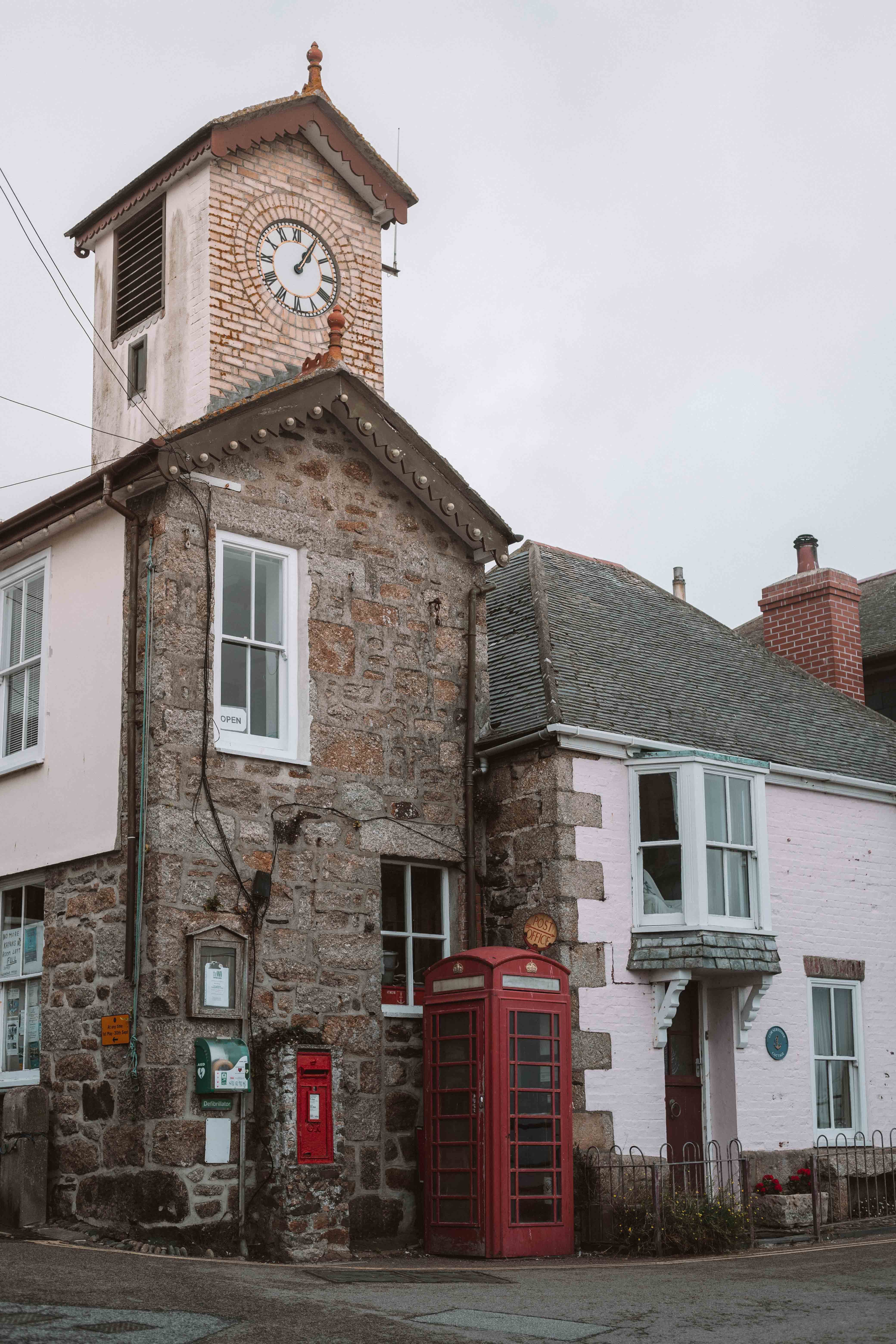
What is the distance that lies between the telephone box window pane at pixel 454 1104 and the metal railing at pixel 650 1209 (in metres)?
1.34

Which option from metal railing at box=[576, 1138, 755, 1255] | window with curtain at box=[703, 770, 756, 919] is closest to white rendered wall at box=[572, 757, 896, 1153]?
metal railing at box=[576, 1138, 755, 1255]

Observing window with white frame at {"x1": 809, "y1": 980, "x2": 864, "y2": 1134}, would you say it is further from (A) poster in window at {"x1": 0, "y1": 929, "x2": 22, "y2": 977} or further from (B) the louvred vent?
(B) the louvred vent

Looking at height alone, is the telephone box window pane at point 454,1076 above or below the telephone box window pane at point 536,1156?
above

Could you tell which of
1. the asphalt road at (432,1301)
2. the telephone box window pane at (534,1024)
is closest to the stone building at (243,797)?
the asphalt road at (432,1301)

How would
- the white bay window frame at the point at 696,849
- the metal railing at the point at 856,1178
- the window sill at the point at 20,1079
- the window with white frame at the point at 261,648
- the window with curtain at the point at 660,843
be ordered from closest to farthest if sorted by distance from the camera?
the window with white frame at the point at 261,648 < the window sill at the point at 20,1079 < the white bay window frame at the point at 696,849 < the window with curtain at the point at 660,843 < the metal railing at the point at 856,1178

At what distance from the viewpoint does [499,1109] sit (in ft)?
38.7

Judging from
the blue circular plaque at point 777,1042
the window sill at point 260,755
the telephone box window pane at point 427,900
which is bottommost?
the blue circular plaque at point 777,1042

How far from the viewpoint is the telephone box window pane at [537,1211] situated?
1182 centimetres

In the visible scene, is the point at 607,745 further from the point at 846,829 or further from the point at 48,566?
the point at 48,566

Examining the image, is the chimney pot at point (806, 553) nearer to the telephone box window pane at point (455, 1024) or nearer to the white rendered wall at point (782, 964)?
the white rendered wall at point (782, 964)

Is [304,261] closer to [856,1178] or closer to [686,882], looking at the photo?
A: [686,882]

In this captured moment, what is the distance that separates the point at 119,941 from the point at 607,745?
4.89 meters

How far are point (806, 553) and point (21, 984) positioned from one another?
1196cm

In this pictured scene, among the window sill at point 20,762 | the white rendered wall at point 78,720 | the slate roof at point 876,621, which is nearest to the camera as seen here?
the white rendered wall at point 78,720
